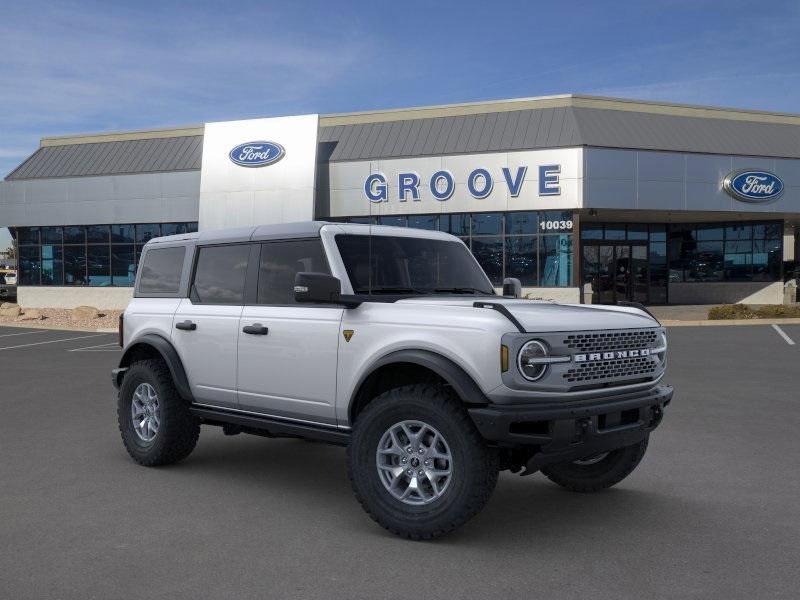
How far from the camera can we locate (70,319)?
2969cm

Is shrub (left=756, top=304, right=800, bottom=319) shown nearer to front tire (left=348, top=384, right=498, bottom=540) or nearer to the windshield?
the windshield

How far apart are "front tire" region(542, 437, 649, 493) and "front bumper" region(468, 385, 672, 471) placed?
90 cm

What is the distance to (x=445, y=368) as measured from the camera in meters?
4.68

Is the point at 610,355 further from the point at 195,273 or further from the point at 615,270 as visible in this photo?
the point at 615,270

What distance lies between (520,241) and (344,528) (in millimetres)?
26111

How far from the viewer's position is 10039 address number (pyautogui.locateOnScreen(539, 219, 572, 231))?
29.7m

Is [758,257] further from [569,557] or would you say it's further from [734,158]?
[569,557]

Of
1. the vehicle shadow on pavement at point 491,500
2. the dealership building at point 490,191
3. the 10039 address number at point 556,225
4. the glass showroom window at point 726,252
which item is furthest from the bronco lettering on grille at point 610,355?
the glass showroom window at point 726,252

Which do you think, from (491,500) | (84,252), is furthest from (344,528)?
(84,252)

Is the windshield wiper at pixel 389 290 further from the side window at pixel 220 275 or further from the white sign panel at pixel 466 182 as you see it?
the white sign panel at pixel 466 182

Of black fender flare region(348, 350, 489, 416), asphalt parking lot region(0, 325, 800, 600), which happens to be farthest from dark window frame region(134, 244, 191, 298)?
black fender flare region(348, 350, 489, 416)

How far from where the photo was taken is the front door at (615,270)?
115 feet

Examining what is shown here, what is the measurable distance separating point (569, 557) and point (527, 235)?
26298 millimetres

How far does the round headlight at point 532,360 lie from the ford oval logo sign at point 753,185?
28616mm
